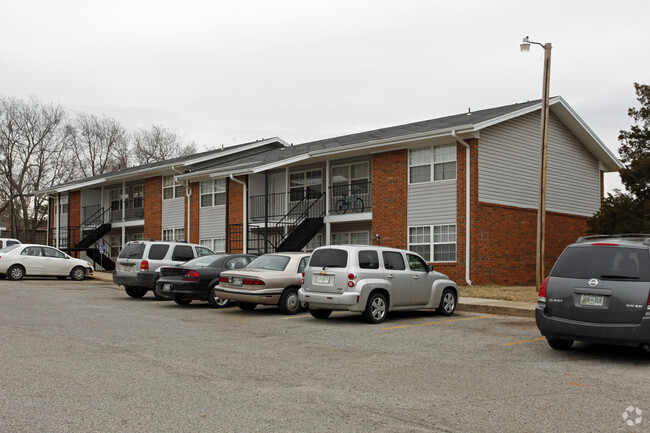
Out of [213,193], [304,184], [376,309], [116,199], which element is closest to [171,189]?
[213,193]

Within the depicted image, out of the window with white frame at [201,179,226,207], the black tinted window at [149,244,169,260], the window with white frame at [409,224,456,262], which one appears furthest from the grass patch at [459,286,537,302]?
the window with white frame at [201,179,226,207]

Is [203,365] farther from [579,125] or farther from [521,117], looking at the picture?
[579,125]

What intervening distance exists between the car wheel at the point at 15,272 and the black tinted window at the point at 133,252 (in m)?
8.95

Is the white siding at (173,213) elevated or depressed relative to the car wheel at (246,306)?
elevated

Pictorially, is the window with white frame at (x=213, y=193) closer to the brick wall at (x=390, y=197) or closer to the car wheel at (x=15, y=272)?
the car wheel at (x=15, y=272)

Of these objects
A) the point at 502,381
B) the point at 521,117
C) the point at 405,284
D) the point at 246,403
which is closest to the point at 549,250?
the point at 521,117

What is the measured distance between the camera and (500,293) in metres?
17.8

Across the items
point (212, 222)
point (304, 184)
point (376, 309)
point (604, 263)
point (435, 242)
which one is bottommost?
point (376, 309)

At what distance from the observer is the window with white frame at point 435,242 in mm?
21469

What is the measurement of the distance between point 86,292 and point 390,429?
661 inches

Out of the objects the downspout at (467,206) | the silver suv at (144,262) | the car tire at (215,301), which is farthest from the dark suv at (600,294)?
the silver suv at (144,262)

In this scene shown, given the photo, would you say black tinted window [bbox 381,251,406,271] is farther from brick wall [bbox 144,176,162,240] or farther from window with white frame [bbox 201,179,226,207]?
brick wall [bbox 144,176,162,240]

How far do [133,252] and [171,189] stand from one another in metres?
15.7

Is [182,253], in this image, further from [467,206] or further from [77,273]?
[77,273]
